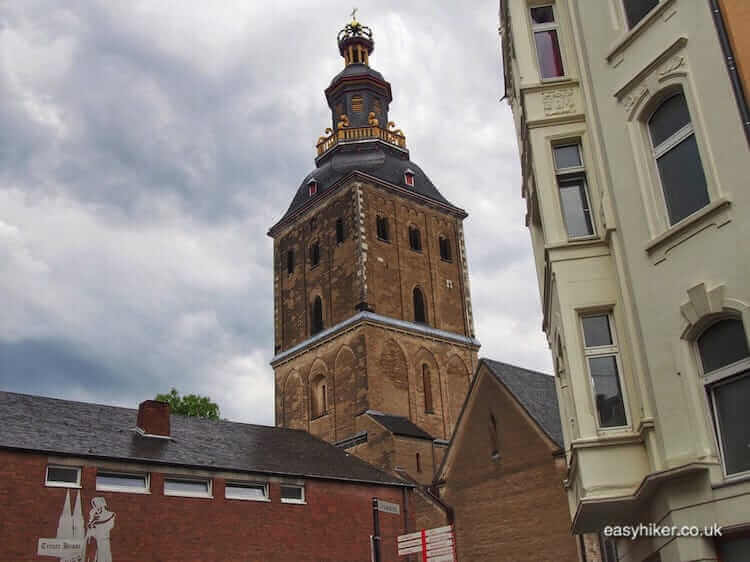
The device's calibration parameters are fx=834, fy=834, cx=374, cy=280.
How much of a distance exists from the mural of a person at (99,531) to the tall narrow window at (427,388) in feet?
88.0

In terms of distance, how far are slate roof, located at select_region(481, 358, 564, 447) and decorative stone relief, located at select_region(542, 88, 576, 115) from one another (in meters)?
17.1

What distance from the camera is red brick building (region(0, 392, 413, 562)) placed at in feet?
73.8

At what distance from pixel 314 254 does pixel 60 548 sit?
3338cm

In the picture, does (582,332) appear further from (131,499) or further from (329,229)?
(329,229)

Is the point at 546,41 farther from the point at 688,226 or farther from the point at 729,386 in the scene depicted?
the point at 729,386

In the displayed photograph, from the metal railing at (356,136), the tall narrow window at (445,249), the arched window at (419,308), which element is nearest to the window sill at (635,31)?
the arched window at (419,308)

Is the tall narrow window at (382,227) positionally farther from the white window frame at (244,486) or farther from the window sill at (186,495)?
the window sill at (186,495)

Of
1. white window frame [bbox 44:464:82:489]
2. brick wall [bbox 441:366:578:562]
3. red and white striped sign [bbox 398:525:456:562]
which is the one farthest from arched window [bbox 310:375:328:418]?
red and white striped sign [bbox 398:525:456:562]

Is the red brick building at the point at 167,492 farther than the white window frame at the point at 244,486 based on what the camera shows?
No

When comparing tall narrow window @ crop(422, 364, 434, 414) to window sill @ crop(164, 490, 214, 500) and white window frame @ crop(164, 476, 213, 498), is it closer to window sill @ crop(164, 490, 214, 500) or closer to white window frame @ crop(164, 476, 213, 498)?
white window frame @ crop(164, 476, 213, 498)

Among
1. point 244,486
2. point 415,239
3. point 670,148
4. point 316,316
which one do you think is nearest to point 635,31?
point 670,148

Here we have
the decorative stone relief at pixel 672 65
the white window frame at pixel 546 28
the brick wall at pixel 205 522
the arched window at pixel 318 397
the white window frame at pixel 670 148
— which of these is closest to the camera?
the white window frame at pixel 670 148

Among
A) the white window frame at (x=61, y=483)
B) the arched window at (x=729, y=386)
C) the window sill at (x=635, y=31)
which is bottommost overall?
the arched window at (x=729, y=386)

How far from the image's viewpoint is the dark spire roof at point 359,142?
180ft
